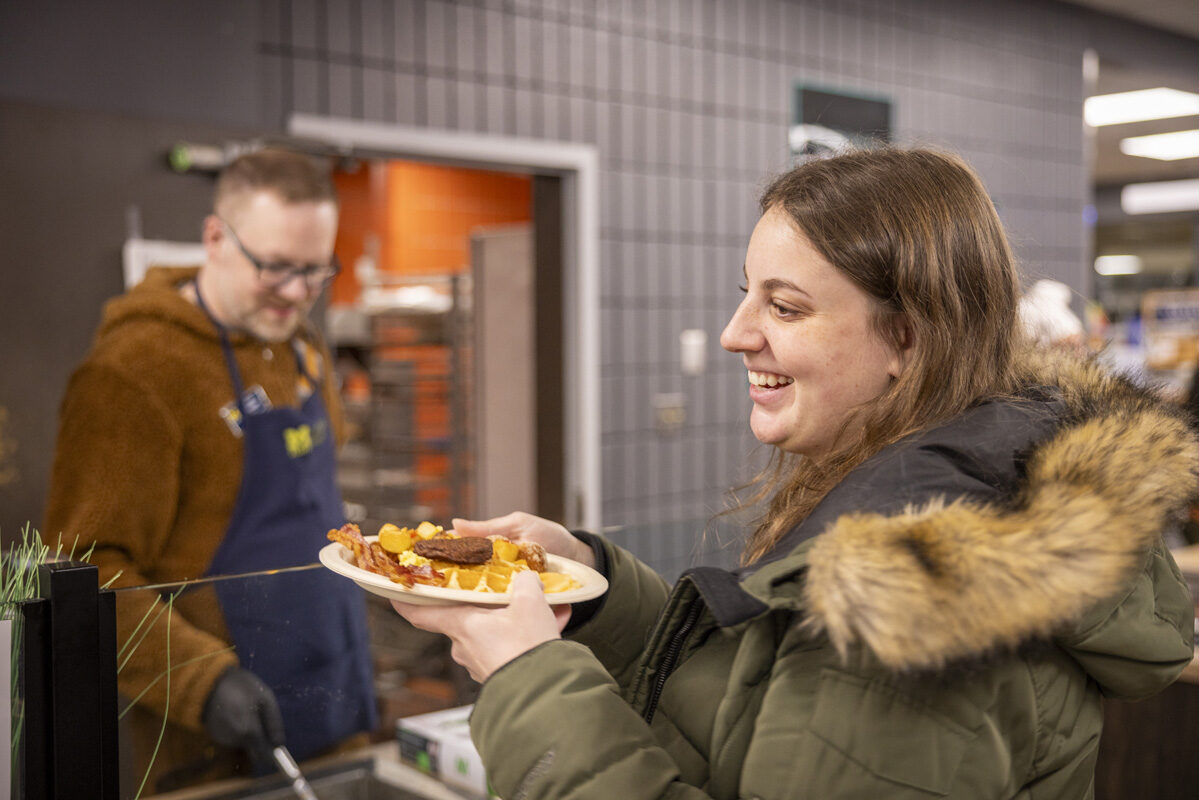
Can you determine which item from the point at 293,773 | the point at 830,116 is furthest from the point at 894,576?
the point at 830,116

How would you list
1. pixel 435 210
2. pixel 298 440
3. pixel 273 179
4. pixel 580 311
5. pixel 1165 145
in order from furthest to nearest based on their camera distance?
pixel 1165 145 < pixel 435 210 < pixel 580 311 < pixel 273 179 < pixel 298 440

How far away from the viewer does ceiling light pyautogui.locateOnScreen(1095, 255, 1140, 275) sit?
563 inches

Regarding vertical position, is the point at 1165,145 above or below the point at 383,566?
above

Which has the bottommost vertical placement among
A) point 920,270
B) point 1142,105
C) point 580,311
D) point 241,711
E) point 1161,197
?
point 241,711

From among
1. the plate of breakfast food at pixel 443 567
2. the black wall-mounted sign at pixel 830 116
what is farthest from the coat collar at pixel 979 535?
the black wall-mounted sign at pixel 830 116

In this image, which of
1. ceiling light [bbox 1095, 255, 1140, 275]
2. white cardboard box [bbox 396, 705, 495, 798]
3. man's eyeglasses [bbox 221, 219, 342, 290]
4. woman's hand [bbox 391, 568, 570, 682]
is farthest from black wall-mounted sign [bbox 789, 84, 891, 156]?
ceiling light [bbox 1095, 255, 1140, 275]

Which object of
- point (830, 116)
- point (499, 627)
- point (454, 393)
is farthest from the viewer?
point (454, 393)

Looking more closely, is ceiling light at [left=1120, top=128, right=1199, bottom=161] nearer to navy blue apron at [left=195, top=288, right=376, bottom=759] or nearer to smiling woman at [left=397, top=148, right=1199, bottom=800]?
smiling woman at [left=397, top=148, right=1199, bottom=800]

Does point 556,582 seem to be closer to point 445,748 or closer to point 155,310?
point 445,748

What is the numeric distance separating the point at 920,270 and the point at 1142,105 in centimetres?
803

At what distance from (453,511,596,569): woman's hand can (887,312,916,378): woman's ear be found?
463 millimetres

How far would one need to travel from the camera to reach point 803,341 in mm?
1107

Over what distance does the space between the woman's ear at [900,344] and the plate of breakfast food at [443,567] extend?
0.39 metres

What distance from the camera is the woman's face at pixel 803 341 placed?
3.61 ft
